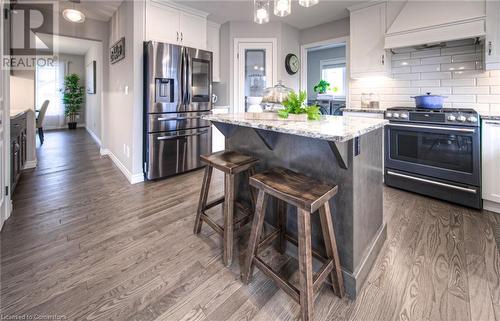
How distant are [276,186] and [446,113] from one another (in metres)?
2.35

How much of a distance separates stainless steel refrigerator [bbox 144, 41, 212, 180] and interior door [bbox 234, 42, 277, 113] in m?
0.81

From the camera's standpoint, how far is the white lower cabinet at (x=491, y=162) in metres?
2.39

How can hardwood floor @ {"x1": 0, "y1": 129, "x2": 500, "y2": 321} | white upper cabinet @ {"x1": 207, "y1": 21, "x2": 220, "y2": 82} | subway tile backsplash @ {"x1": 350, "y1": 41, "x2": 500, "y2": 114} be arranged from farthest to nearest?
white upper cabinet @ {"x1": 207, "y1": 21, "x2": 220, "y2": 82} < subway tile backsplash @ {"x1": 350, "y1": 41, "x2": 500, "y2": 114} < hardwood floor @ {"x1": 0, "y1": 129, "x2": 500, "y2": 321}

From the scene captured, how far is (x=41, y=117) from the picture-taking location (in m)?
5.39

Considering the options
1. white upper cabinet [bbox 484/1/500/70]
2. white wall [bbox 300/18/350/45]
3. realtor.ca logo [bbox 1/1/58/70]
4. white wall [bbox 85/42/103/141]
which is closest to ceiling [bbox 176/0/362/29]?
white wall [bbox 300/18/350/45]

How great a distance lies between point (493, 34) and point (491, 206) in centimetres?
168

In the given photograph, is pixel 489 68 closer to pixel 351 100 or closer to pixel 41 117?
pixel 351 100

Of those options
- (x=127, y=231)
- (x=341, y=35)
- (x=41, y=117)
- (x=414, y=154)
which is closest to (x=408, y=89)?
(x=414, y=154)

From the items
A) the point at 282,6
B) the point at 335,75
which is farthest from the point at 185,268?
the point at 335,75

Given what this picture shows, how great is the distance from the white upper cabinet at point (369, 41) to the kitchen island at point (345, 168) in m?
2.10

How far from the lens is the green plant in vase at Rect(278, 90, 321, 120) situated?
1.76 meters

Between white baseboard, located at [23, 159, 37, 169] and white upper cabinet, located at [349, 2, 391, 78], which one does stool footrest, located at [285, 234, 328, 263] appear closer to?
white upper cabinet, located at [349, 2, 391, 78]

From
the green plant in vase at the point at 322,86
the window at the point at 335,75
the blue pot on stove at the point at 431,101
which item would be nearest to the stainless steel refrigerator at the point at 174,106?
the blue pot on stove at the point at 431,101

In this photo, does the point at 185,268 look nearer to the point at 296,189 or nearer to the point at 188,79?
the point at 296,189
